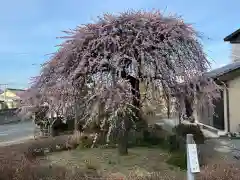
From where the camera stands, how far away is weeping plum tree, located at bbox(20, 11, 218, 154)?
28.7ft

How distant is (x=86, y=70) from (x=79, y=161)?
245 centimetres

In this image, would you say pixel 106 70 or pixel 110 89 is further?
pixel 106 70

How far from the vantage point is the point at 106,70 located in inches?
352

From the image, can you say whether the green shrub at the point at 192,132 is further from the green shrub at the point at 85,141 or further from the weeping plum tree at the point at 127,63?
the weeping plum tree at the point at 127,63

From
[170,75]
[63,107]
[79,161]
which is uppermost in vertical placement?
[170,75]

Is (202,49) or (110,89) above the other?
(202,49)

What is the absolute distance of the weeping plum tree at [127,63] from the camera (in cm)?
875

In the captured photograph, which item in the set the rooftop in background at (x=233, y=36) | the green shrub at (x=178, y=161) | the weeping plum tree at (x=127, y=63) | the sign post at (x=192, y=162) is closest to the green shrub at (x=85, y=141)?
the weeping plum tree at (x=127, y=63)

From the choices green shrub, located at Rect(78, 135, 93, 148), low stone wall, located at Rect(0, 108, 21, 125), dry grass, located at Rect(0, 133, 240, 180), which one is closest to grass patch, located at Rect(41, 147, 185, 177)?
dry grass, located at Rect(0, 133, 240, 180)

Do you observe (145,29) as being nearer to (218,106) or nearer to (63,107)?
(63,107)

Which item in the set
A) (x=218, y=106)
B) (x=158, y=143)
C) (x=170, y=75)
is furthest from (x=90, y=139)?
(x=218, y=106)

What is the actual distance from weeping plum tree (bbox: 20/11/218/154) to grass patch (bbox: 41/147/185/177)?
37.6 inches

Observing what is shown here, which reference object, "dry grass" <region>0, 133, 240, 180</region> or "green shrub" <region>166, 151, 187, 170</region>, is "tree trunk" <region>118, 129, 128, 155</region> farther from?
"green shrub" <region>166, 151, 187, 170</region>

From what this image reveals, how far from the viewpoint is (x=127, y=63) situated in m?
8.99
